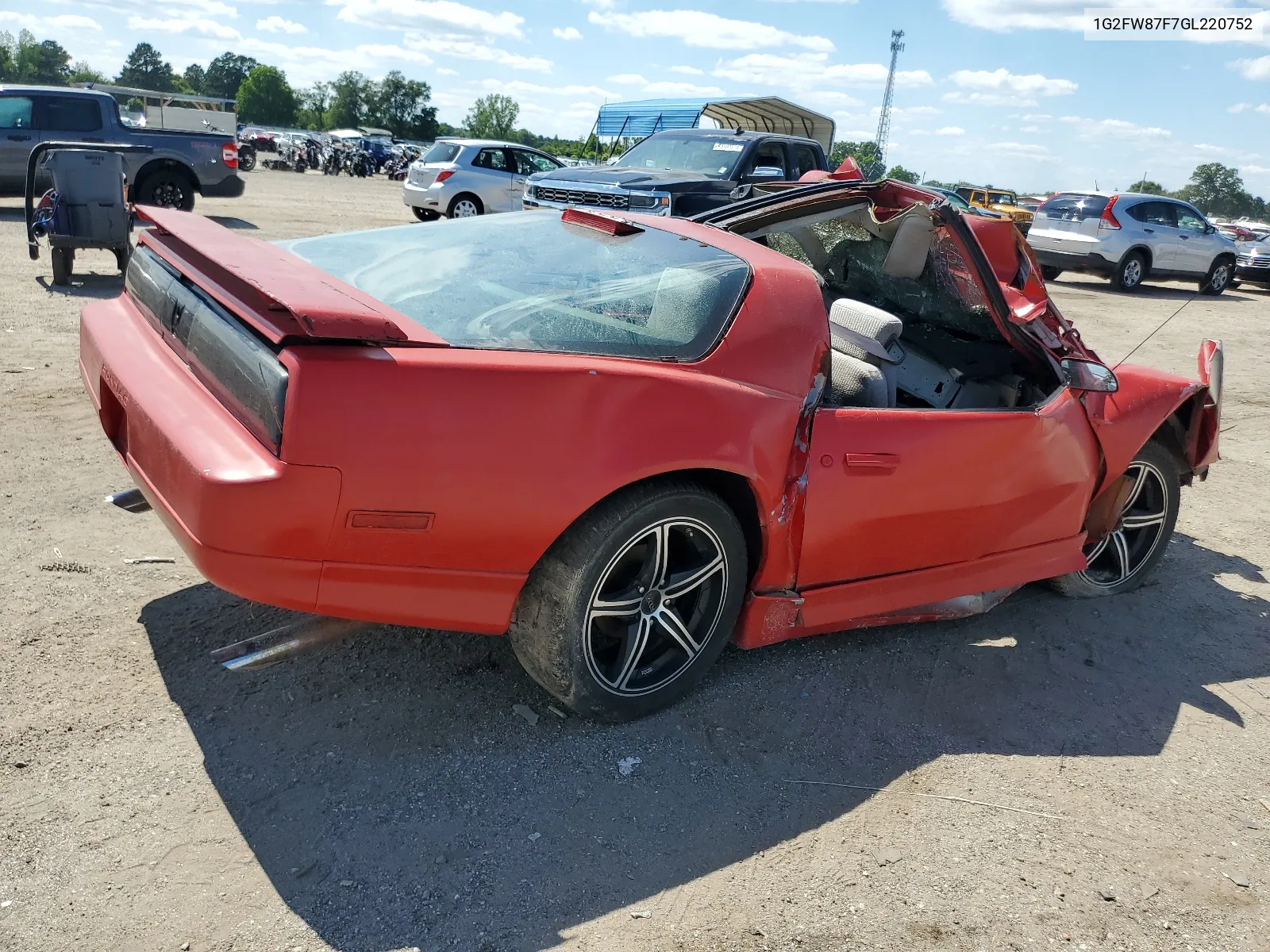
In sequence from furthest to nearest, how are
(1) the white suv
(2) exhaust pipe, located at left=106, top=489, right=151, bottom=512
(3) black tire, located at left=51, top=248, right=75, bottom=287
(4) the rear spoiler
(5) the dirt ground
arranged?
(1) the white suv
(3) black tire, located at left=51, top=248, right=75, bottom=287
(2) exhaust pipe, located at left=106, top=489, right=151, bottom=512
(4) the rear spoiler
(5) the dirt ground

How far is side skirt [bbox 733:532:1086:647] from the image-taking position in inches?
124

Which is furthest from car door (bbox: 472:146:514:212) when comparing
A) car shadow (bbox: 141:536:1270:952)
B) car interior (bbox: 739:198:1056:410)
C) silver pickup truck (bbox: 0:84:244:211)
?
car shadow (bbox: 141:536:1270:952)

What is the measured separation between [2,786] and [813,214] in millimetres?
3147

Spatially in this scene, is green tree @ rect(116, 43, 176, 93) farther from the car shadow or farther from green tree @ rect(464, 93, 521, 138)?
the car shadow

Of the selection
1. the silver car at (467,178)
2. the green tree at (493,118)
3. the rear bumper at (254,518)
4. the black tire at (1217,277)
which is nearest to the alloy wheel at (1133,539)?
the rear bumper at (254,518)

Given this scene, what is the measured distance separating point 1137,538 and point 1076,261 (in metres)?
14.8

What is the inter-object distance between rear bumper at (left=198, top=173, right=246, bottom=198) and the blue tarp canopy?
6.40 metres

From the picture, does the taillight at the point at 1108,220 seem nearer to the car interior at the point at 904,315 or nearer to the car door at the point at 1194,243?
the car door at the point at 1194,243

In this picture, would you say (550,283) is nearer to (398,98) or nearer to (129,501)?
(129,501)

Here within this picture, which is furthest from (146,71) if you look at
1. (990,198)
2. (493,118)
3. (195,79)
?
(990,198)

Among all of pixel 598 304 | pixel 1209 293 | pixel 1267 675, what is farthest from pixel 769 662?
pixel 1209 293

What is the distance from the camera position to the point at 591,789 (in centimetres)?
265

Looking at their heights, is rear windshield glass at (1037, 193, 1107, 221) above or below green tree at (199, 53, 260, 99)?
below

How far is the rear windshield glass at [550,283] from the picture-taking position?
2.72 m
